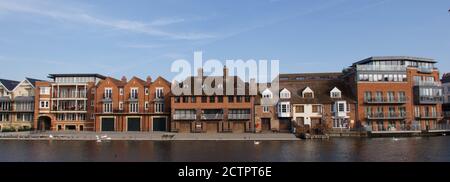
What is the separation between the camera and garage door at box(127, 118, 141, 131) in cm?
6047

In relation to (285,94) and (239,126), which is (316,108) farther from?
(239,126)

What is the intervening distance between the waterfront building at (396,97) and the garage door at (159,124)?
106ft

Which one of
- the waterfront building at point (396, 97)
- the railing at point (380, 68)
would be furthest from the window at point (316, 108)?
the railing at point (380, 68)

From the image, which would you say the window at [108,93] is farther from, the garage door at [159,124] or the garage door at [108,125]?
the garage door at [159,124]

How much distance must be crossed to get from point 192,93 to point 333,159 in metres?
33.1

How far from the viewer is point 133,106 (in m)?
61.1

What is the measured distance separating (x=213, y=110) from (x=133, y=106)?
1447 cm

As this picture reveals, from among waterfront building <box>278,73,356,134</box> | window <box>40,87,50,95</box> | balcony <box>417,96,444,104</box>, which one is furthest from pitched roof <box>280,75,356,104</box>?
window <box>40,87,50,95</box>

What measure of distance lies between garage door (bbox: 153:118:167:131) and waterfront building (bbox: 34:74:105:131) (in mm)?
11926

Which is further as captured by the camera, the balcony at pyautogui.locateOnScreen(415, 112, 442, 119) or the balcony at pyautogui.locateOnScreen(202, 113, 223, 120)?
the balcony at pyautogui.locateOnScreen(415, 112, 442, 119)

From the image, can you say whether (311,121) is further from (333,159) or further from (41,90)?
(41,90)

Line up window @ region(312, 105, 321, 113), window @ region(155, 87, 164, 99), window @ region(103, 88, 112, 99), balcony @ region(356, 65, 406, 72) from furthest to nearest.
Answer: window @ region(103, 88, 112, 99) < window @ region(155, 87, 164, 99) < balcony @ region(356, 65, 406, 72) < window @ region(312, 105, 321, 113)

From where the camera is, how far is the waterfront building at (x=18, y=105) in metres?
65.4

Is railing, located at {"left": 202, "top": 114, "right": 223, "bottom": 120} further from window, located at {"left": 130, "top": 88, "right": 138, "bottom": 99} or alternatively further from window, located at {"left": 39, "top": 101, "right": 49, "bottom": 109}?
window, located at {"left": 39, "top": 101, "right": 49, "bottom": 109}
